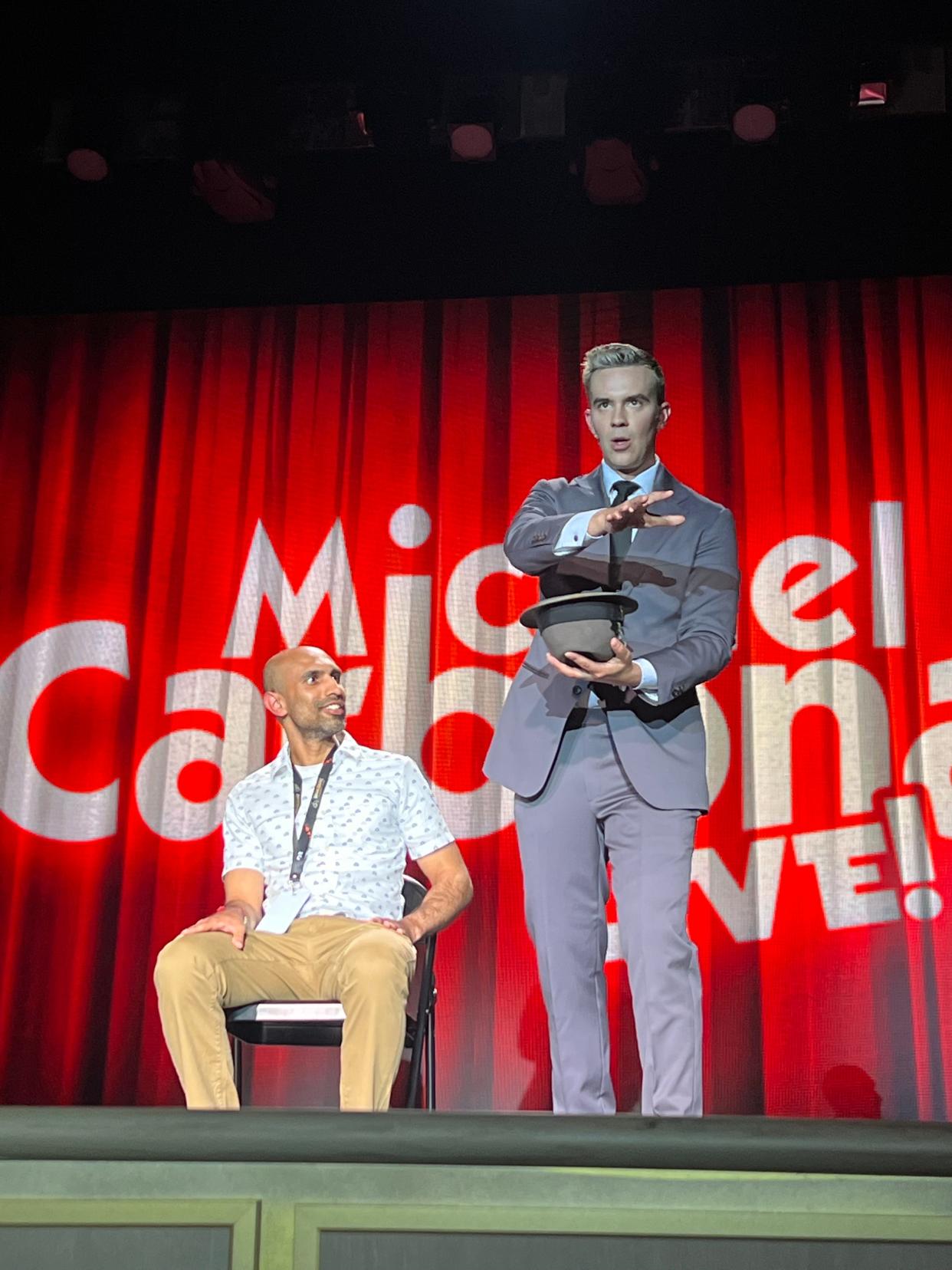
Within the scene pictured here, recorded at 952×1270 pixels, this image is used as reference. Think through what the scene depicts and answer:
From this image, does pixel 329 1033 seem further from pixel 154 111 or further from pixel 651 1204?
pixel 154 111

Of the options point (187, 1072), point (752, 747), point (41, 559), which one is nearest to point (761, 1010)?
point (752, 747)

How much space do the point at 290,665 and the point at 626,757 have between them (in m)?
1.25

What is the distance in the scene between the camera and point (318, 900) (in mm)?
3279

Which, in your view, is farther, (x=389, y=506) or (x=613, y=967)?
(x=389, y=506)

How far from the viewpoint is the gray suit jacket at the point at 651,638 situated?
2.99 m

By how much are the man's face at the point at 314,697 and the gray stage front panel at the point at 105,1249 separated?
7.95ft

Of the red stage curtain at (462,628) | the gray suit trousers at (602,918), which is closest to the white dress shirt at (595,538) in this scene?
the gray suit trousers at (602,918)

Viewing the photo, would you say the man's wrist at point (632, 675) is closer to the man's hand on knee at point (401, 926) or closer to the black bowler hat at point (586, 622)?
the black bowler hat at point (586, 622)

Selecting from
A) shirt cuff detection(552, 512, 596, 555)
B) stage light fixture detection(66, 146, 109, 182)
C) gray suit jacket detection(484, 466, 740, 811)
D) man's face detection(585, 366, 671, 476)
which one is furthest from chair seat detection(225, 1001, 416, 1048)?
stage light fixture detection(66, 146, 109, 182)

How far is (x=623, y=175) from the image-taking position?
383cm

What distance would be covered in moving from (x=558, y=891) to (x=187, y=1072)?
0.86 metres

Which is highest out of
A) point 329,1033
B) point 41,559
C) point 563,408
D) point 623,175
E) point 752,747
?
point 623,175

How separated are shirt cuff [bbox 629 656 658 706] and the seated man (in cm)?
68

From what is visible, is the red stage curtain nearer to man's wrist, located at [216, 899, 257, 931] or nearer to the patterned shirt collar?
the patterned shirt collar
